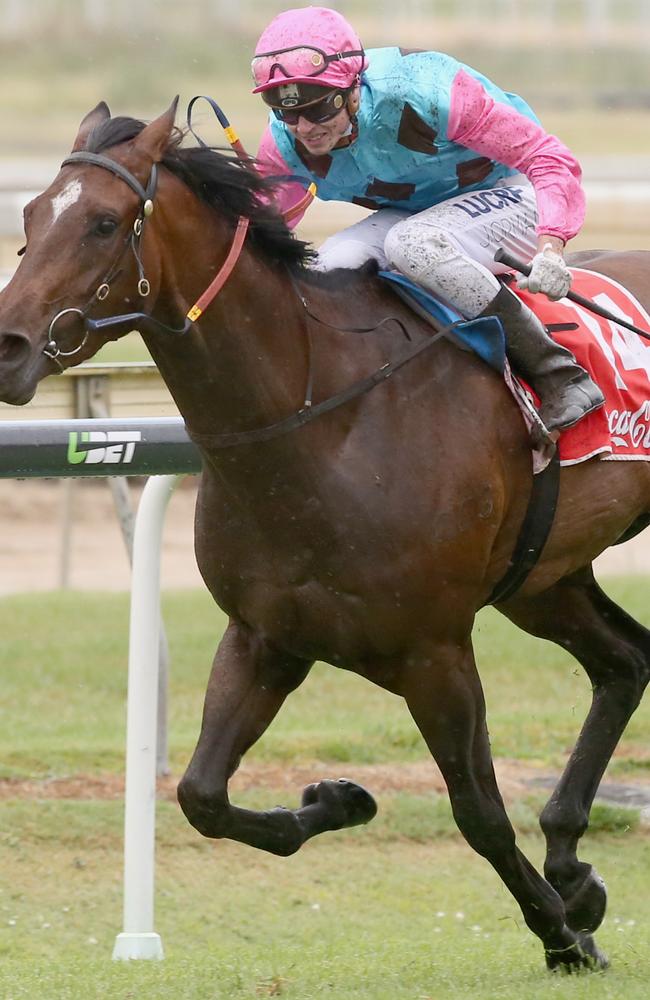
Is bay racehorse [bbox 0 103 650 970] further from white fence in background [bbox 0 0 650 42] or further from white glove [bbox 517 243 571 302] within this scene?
white fence in background [bbox 0 0 650 42]

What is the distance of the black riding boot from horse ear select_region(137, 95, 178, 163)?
3.26 ft

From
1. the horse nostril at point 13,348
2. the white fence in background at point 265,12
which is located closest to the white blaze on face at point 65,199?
the horse nostril at point 13,348

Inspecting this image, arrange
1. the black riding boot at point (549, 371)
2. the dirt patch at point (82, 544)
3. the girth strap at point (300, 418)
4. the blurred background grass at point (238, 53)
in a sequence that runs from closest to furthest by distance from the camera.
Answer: the girth strap at point (300, 418) < the black riding boot at point (549, 371) < the dirt patch at point (82, 544) < the blurred background grass at point (238, 53)

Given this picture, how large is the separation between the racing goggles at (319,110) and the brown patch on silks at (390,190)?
365 millimetres

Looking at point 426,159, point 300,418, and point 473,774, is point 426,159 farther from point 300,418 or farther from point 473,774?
point 473,774

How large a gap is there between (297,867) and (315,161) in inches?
101

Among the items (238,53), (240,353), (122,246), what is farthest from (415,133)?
(238,53)

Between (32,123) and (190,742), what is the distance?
1030 inches

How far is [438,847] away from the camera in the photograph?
6.15 meters

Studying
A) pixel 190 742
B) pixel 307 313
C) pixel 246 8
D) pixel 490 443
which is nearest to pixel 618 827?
pixel 190 742

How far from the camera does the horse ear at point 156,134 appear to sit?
374 centimetres

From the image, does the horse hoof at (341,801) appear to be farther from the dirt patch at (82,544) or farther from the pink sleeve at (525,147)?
the dirt patch at (82,544)

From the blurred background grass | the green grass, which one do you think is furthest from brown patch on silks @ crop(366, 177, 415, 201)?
the blurred background grass

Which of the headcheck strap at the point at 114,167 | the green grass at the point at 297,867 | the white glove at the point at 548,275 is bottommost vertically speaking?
the green grass at the point at 297,867
